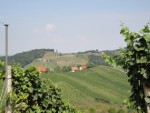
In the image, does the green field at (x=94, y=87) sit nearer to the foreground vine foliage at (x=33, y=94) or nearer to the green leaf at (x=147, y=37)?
the foreground vine foliage at (x=33, y=94)

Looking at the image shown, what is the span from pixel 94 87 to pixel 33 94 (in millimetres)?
128621

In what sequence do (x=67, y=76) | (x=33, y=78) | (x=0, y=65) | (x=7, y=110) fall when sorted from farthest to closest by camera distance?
(x=67, y=76), (x=33, y=78), (x=0, y=65), (x=7, y=110)

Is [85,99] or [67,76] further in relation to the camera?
[67,76]

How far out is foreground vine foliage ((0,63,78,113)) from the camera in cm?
1491

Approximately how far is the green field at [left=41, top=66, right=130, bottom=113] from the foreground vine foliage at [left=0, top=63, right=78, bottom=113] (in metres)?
85.1

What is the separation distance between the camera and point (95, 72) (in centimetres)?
17088

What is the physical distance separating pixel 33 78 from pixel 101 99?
11337cm

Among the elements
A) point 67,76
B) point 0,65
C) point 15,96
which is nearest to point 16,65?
point 0,65

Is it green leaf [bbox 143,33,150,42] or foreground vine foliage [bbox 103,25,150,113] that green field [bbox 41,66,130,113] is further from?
green leaf [bbox 143,33,150,42]

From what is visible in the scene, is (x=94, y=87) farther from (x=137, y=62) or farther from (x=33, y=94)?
(x=137, y=62)

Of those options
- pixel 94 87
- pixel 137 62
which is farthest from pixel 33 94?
pixel 94 87

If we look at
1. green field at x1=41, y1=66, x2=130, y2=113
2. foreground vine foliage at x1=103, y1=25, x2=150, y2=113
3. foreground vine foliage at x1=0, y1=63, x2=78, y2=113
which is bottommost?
green field at x1=41, y1=66, x2=130, y2=113

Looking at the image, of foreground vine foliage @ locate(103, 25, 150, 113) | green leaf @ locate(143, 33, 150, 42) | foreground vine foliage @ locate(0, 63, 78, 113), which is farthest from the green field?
green leaf @ locate(143, 33, 150, 42)

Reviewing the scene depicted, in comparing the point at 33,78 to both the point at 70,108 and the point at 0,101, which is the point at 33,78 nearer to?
the point at 0,101
